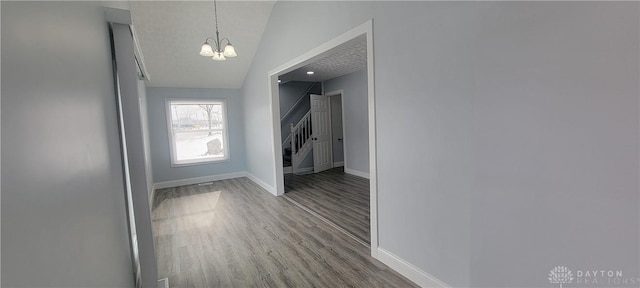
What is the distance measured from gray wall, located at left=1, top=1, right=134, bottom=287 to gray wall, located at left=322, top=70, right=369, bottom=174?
4.98 meters

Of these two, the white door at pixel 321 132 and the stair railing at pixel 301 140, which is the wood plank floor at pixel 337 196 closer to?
the white door at pixel 321 132

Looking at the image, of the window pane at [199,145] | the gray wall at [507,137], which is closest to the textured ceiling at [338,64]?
the gray wall at [507,137]

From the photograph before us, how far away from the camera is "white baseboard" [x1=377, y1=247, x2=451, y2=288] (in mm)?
1976

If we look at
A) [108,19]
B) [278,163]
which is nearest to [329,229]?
[278,163]

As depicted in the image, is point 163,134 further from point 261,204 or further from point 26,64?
point 26,64

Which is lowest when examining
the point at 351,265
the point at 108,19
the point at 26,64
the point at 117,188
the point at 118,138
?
the point at 351,265

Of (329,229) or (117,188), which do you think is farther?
(329,229)

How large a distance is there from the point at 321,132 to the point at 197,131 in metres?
2.90

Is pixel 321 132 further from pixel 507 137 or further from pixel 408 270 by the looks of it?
pixel 507 137

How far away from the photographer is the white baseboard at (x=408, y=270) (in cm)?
198

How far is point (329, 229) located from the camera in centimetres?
319

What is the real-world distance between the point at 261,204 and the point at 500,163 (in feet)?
11.4

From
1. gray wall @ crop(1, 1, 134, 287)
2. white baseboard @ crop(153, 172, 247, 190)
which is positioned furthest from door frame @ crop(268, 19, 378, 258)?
white baseboard @ crop(153, 172, 247, 190)

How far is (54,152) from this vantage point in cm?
75
